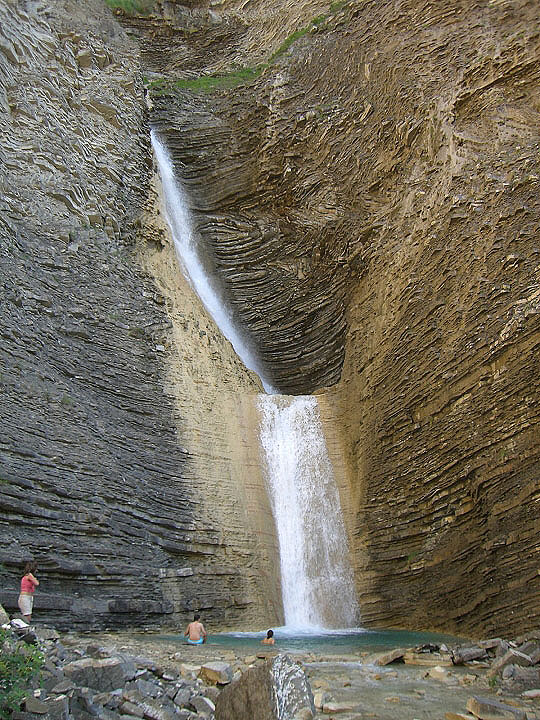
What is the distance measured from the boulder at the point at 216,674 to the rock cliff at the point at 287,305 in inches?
140

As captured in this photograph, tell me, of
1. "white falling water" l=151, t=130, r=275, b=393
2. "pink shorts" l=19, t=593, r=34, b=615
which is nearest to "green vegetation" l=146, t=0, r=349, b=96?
"white falling water" l=151, t=130, r=275, b=393

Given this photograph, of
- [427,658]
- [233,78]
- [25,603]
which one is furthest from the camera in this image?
[233,78]

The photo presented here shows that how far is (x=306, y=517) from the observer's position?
1167cm

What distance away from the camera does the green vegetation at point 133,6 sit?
22812 millimetres

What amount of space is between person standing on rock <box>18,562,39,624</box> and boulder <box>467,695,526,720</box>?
517cm

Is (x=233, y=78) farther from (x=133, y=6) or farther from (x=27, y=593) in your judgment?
(x=27, y=593)

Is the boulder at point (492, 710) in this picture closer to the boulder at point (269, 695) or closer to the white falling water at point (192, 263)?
the boulder at point (269, 695)

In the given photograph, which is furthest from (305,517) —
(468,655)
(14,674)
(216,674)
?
(14,674)

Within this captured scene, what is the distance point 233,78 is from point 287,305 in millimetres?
9424

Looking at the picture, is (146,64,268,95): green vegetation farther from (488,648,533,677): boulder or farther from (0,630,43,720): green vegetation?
(0,630,43,720): green vegetation

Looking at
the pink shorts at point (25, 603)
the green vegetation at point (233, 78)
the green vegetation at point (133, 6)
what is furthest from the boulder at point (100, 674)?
the green vegetation at point (133, 6)

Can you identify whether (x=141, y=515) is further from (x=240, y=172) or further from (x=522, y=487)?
(x=240, y=172)

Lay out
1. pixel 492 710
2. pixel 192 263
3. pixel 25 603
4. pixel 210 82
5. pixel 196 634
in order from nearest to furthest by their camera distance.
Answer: pixel 492 710 < pixel 25 603 < pixel 196 634 < pixel 192 263 < pixel 210 82

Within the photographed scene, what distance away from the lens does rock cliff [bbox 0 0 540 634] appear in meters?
9.05
